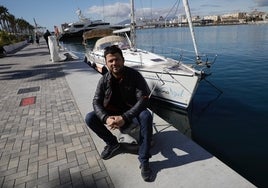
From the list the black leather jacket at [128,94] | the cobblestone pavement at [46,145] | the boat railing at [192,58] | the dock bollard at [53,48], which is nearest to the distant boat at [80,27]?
the boat railing at [192,58]

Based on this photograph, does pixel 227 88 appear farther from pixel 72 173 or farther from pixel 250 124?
pixel 72 173

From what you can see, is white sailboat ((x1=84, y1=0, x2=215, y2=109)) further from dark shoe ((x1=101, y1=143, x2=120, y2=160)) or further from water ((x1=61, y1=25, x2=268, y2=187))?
dark shoe ((x1=101, y1=143, x2=120, y2=160))

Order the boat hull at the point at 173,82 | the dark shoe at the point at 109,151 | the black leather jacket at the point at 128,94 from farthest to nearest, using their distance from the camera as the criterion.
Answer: the boat hull at the point at 173,82, the dark shoe at the point at 109,151, the black leather jacket at the point at 128,94

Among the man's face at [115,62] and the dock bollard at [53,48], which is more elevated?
the man's face at [115,62]

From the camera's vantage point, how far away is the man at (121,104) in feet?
10.8

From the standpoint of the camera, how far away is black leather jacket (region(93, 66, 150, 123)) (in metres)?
3.38

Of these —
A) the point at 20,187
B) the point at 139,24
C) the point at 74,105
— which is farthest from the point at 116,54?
the point at 139,24

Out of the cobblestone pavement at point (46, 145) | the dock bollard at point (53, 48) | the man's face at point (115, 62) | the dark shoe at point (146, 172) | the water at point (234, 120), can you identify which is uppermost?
the man's face at point (115, 62)

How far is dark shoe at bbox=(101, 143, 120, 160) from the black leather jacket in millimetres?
632

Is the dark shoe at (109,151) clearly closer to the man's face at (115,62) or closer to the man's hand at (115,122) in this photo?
the man's hand at (115,122)

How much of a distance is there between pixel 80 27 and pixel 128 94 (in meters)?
63.9

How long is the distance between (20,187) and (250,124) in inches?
258

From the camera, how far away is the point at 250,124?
724 centimetres

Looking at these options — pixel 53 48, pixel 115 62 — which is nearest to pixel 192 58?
pixel 53 48
